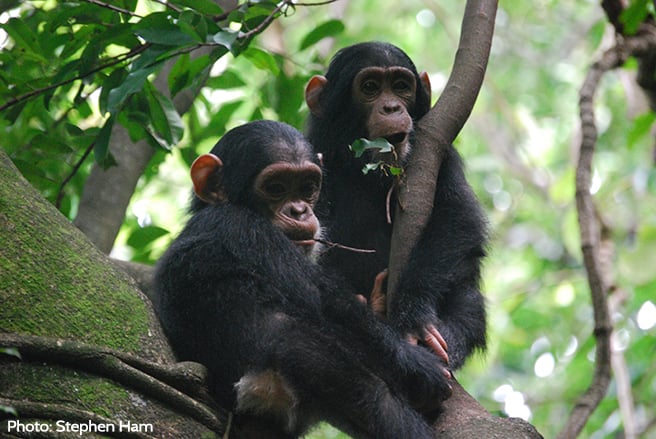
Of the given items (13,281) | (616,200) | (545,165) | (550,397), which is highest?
(13,281)

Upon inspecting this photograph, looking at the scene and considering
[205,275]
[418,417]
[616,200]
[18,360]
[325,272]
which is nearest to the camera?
[18,360]

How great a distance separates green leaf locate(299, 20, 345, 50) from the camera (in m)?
5.16

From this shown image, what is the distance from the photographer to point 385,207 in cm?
471

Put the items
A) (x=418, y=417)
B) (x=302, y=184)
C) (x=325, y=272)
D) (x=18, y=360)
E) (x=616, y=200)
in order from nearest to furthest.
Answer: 1. (x=18, y=360)
2. (x=418, y=417)
3. (x=325, y=272)
4. (x=302, y=184)
5. (x=616, y=200)

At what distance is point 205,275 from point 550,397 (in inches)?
236

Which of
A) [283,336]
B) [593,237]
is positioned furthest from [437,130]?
[593,237]

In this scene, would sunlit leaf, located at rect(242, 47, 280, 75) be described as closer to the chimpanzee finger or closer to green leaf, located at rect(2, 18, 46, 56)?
green leaf, located at rect(2, 18, 46, 56)

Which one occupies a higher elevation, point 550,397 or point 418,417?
point 418,417

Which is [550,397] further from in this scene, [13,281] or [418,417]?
[13,281]

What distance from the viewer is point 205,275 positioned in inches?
136

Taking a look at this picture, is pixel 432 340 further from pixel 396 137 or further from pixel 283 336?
pixel 396 137

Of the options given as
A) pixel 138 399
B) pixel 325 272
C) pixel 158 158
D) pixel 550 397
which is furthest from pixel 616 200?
pixel 138 399

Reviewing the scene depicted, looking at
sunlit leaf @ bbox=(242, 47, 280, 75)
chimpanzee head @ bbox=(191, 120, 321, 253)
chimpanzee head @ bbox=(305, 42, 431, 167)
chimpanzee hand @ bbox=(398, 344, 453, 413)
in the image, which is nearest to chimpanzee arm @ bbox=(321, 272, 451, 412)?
chimpanzee hand @ bbox=(398, 344, 453, 413)

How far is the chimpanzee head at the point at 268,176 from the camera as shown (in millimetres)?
3936
